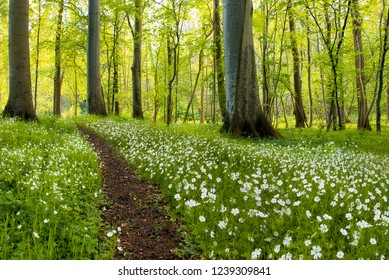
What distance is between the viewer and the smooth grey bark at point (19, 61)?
11.1 m

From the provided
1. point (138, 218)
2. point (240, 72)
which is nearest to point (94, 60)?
point (240, 72)

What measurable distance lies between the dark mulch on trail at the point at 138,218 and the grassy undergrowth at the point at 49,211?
0.69 ft

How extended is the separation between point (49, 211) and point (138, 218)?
1109mm

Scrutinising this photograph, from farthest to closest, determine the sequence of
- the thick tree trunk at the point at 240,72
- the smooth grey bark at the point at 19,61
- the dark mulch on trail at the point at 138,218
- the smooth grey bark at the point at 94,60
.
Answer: the smooth grey bark at the point at 94,60 → the smooth grey bark at the point at 19,61 → the thick tree trunk at the point at 240,72 → the dark mulch on trail at the point at 138,218

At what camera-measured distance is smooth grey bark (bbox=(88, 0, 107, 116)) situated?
18422 millimetres

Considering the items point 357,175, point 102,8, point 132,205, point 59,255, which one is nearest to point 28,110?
point 132,205

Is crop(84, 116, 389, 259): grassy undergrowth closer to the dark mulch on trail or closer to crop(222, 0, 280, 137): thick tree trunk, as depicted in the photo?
the dark mulch on trail

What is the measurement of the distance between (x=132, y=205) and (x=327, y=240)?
8.75 feet

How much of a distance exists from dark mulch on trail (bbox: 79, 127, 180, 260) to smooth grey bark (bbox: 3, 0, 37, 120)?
701 centimetres

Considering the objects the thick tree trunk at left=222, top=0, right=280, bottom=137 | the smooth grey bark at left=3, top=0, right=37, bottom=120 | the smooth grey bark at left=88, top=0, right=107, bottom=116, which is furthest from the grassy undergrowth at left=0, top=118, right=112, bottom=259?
the smooth grey bark at left=88, top=0, right=107, bottom=116

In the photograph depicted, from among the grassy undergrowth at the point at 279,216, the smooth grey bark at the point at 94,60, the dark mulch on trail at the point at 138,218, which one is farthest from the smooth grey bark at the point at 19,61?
the grassy undergrowth at the point at 279,216

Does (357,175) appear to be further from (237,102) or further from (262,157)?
(237,102)

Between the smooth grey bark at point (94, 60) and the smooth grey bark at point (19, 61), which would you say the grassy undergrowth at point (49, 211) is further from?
the smooth grey bark at point (94, 60)

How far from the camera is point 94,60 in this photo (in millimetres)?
18516
